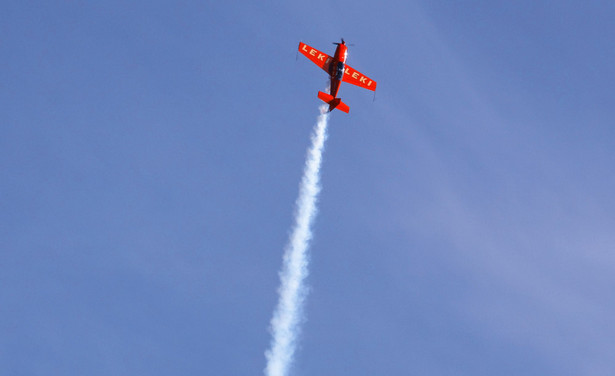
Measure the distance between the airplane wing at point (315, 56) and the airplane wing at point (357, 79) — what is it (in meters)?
3.53

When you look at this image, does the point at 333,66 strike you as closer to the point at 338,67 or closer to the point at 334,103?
the point at 338,67

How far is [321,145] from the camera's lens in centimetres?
14775

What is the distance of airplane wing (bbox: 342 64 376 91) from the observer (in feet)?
503

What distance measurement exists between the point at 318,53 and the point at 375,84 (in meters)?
12.2

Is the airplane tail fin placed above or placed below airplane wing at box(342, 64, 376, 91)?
below

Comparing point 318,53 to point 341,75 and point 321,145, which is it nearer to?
point 341,75

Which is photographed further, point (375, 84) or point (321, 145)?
point (375, 84)

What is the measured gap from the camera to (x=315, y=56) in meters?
152

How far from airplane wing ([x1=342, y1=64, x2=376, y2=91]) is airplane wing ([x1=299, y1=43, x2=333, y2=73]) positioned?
3.53 m

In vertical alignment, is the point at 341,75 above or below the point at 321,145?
above

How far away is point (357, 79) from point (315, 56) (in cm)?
875

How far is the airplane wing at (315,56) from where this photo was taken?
151 meters

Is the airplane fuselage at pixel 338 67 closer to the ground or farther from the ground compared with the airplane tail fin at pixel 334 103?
farther from the ground

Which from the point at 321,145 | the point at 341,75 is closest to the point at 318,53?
the point at 341,75
